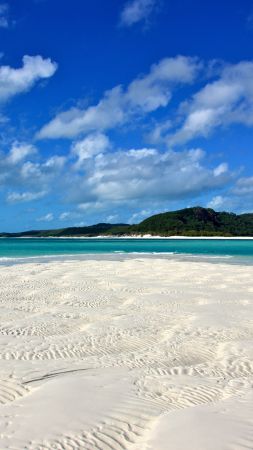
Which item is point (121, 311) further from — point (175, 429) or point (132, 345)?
point (175, 429)

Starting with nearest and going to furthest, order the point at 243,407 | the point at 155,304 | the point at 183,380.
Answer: the point at 243,407 → the point at 183,380 → the point at 155,304

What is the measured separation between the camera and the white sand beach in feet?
20.7

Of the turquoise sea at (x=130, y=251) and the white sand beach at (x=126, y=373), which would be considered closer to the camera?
Result: the white sand beach at (x=126, y=373)

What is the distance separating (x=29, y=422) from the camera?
21.6ft

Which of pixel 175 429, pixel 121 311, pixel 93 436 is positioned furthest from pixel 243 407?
pixel 121 311

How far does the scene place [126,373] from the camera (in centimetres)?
930

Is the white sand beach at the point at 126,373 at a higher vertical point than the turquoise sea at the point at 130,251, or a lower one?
lower

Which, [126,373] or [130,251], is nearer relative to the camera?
[126,373]

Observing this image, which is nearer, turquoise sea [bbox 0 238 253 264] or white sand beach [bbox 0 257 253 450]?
white sand beach [bbox 0 257 253 450]

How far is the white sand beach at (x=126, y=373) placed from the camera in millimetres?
6301

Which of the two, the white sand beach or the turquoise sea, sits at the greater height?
the turquoise sea

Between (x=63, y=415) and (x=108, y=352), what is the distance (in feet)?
14.3

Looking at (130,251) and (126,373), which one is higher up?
(130,251)

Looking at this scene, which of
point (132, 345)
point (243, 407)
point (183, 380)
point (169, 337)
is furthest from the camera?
point (169, 337)
